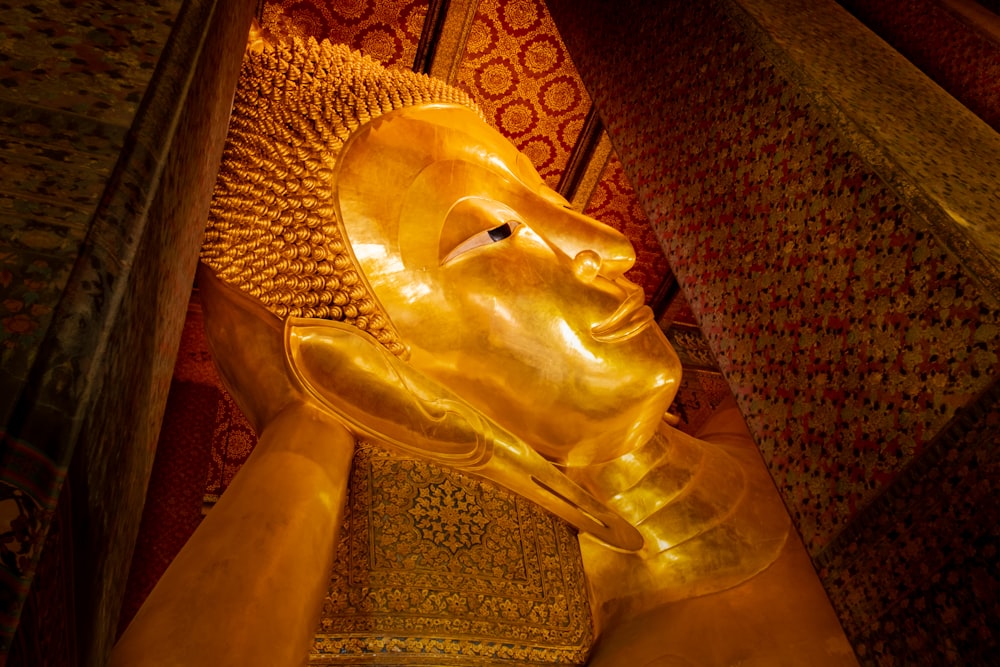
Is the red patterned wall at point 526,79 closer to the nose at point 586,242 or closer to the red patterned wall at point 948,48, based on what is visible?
the red patterned wall at point 948,48

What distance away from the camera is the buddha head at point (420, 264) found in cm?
144

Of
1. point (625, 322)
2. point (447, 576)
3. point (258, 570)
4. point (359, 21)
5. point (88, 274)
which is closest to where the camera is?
point (88, 274)

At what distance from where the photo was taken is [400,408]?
133 cm

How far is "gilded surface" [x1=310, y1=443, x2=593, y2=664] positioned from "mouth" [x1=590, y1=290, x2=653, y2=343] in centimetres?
41

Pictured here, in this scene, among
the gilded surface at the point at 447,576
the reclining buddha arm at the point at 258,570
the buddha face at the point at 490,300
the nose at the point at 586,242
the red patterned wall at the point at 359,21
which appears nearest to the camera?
the reclining buddha arm at the point at 258,570

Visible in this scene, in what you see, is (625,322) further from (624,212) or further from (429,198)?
(624,212)

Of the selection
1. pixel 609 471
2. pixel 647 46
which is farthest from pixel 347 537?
pixel 647 46

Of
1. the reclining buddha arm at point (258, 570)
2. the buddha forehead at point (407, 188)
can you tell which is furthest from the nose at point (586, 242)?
the reclining buddha arm at point (258, 570)

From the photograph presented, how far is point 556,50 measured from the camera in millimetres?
2607

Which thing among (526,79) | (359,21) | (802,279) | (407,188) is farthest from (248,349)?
(526,79)

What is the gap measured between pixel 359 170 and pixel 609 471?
2.85 feet

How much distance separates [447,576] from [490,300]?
21.3 inches

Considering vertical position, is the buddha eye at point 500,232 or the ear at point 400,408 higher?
the buddha eye at point 500,232

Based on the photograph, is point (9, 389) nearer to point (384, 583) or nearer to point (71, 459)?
point (71, 459)
